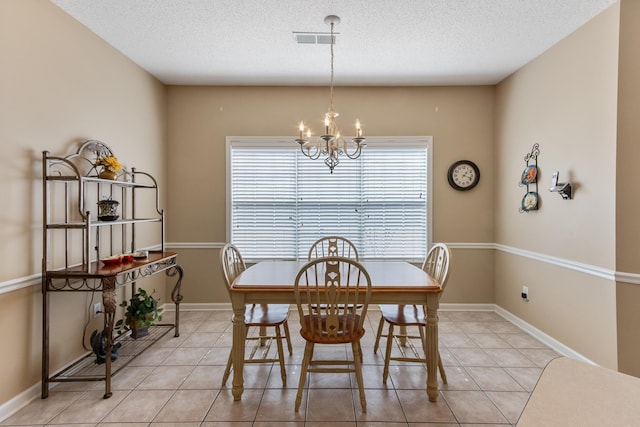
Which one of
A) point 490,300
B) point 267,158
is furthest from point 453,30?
point 490,300

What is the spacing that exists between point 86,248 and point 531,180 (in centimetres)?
372

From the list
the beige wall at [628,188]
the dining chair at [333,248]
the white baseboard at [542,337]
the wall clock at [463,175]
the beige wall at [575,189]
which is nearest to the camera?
the beige wall at [628,188]

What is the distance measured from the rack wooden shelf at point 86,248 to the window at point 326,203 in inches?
43.1

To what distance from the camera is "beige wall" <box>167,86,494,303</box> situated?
3754mm

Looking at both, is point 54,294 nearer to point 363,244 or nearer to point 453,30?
point 363,244

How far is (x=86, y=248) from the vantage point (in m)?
2.07

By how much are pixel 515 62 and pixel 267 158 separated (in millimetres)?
2800

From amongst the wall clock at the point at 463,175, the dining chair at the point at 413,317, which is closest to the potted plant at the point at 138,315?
the dining chair at the point at 413,317

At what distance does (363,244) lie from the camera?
3809 millimetres

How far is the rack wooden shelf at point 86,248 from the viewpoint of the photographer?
6.82ft

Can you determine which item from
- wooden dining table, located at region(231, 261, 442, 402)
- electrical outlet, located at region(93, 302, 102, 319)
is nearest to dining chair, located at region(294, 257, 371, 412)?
wooden dining table, located at region(231, 261, 442, 402)

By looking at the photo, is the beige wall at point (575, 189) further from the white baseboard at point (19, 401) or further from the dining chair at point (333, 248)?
the white baseboard at point (19, 401)

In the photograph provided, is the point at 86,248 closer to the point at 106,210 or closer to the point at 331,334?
the point at 106,210

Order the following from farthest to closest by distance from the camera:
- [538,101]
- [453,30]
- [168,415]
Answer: [538,101]
[453,30]
[168,415]
